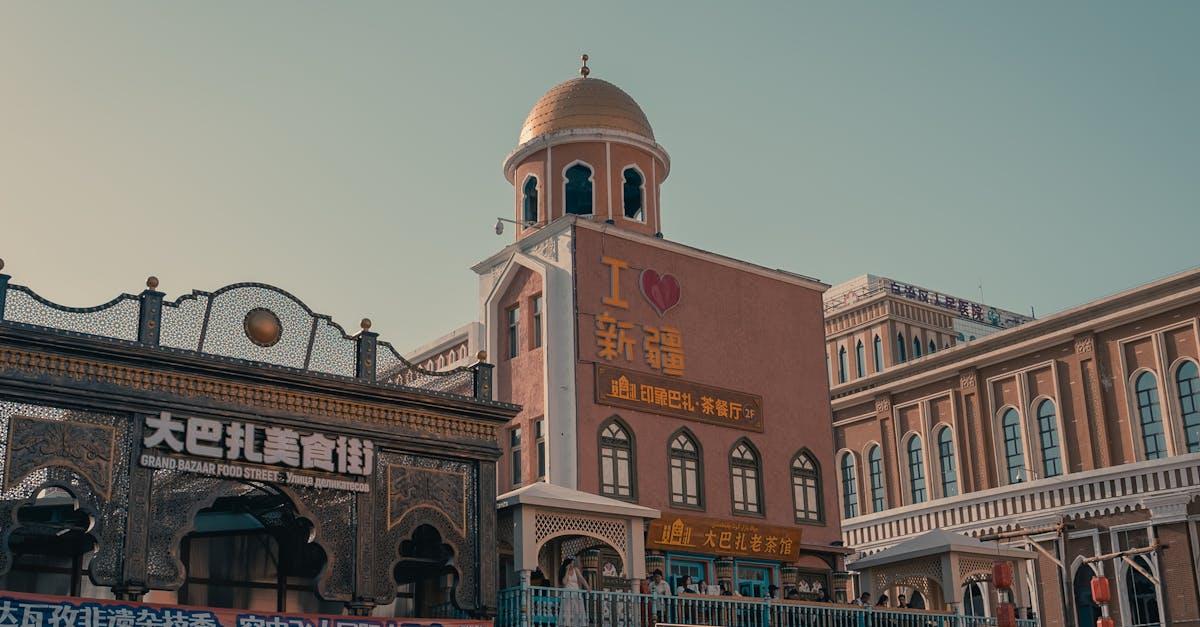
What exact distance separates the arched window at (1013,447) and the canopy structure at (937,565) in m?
11.0

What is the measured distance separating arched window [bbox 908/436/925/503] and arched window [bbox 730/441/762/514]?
16108mm

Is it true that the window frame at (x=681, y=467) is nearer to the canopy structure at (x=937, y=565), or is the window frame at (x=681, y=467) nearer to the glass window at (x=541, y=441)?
the glass window at (x=541, y=441)

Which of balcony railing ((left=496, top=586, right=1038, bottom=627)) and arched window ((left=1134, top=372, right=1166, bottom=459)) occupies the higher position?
arched window ((left=1134, top=372, right=1166, bottom=459))

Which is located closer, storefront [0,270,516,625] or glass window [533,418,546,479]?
storefront [0,270,516,625]

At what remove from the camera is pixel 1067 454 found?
36.8 metres

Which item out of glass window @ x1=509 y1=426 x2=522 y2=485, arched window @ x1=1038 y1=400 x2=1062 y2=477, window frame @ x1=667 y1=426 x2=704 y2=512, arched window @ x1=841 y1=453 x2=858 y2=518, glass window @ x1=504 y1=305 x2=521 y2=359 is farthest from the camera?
arched window @ x1=841 y1=453 x2=858 y2=518

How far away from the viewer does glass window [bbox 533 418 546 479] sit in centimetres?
2480

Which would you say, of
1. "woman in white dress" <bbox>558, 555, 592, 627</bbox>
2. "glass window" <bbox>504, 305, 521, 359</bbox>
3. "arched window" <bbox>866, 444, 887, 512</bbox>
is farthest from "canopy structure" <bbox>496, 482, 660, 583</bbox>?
"arched window" <bbox>866, 444, 887, 512</bbox>

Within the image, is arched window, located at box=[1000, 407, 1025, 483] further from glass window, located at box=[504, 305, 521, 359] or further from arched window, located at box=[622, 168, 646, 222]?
glass window, located at box=[504, 305, 521, 359]

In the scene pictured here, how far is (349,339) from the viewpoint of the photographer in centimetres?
1898

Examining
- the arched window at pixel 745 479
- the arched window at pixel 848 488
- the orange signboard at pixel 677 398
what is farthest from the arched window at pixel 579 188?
the arched window at pixel 848 488

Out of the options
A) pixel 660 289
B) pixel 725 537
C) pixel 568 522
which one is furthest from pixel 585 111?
pixel 568 522

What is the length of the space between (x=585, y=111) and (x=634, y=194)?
2075mm

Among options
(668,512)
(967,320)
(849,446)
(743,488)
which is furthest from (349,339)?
(967,320)
